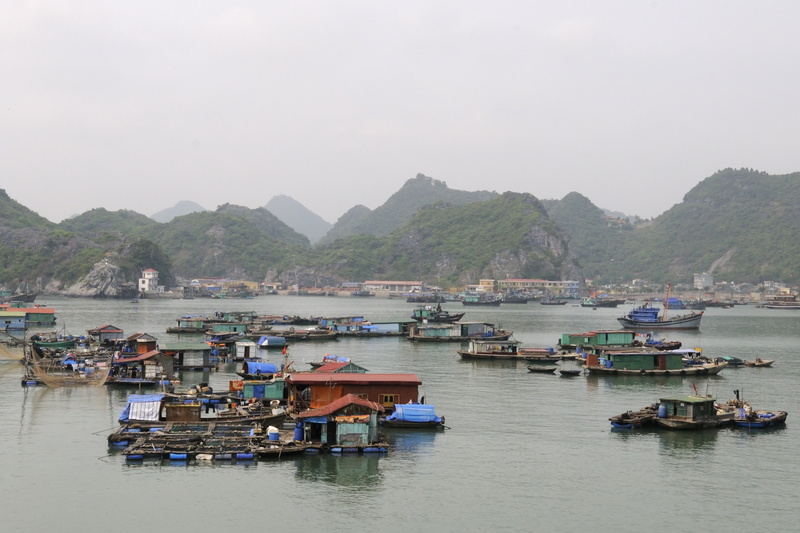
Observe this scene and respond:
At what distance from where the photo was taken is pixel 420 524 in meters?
24.3

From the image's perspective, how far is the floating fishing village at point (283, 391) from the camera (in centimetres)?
3133

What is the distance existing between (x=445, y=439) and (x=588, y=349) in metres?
38.8

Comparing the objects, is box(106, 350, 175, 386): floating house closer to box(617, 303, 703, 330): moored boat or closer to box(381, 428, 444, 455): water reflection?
box(381, 428, 444, 455): water reflection

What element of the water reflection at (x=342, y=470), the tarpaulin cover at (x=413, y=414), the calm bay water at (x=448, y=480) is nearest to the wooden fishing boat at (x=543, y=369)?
the calm bay water at (x=448, y=480)

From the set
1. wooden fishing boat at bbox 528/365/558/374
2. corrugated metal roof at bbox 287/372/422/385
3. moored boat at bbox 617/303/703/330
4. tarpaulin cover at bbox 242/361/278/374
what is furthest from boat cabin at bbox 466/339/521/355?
moored boat at bbox 617/303/703/330

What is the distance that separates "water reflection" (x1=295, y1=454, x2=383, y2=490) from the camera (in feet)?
92.1

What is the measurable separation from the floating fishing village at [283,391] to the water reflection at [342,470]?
52 centimetres

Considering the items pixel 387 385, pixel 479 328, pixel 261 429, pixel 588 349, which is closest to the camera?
pixel 261 429

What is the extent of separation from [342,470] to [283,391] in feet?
39.2

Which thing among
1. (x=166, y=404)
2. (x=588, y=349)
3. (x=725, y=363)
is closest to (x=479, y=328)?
(x=588, y=349)

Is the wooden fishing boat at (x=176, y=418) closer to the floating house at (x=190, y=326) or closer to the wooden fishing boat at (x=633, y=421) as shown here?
the wooden fishing boat at (x=633, y=421)

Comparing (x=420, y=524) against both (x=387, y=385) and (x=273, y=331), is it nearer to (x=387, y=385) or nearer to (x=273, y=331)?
(x=387, y=385)

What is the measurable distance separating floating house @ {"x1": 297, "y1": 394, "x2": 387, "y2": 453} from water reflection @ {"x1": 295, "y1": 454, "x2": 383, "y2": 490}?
0.60 metres

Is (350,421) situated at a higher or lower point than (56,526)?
higher
